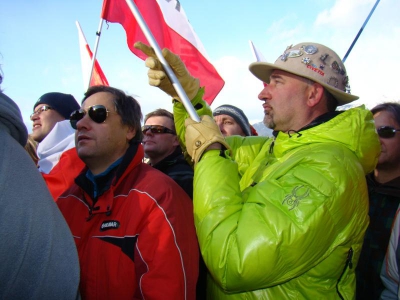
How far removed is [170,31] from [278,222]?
298 centimetres

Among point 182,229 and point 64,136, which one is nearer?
point 182,229

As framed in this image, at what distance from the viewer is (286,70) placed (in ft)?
7.48

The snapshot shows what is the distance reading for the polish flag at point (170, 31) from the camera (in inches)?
143

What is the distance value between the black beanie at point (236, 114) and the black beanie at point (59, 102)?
7.05ft

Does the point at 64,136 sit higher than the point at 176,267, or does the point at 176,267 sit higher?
the point at 64,136

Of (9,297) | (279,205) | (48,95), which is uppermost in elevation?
(48,95)

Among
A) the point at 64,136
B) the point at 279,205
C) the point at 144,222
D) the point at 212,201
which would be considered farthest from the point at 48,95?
the point at 279,205

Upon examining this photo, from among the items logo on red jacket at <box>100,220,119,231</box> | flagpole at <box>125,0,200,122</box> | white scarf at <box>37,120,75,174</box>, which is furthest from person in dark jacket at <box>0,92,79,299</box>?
white scarf at <box>37,120,75,174</box>

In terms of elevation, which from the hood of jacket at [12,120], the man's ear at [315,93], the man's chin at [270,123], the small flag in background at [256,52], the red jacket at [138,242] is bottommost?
the red jacket at [138,242]

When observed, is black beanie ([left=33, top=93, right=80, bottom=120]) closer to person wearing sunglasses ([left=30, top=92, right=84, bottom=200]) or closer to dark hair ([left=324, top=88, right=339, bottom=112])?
person wearing sunglasses ([left=30, top=92, right=84, bottom=200])

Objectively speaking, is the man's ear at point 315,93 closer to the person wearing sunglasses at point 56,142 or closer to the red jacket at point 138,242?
the red jacket at point 138,242

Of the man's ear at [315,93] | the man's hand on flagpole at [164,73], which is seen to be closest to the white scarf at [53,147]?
the man's hand on flagpole at [164,73]

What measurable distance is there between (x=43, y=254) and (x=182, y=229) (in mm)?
1074

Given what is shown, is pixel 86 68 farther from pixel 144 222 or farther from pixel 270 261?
pixel 270 261
